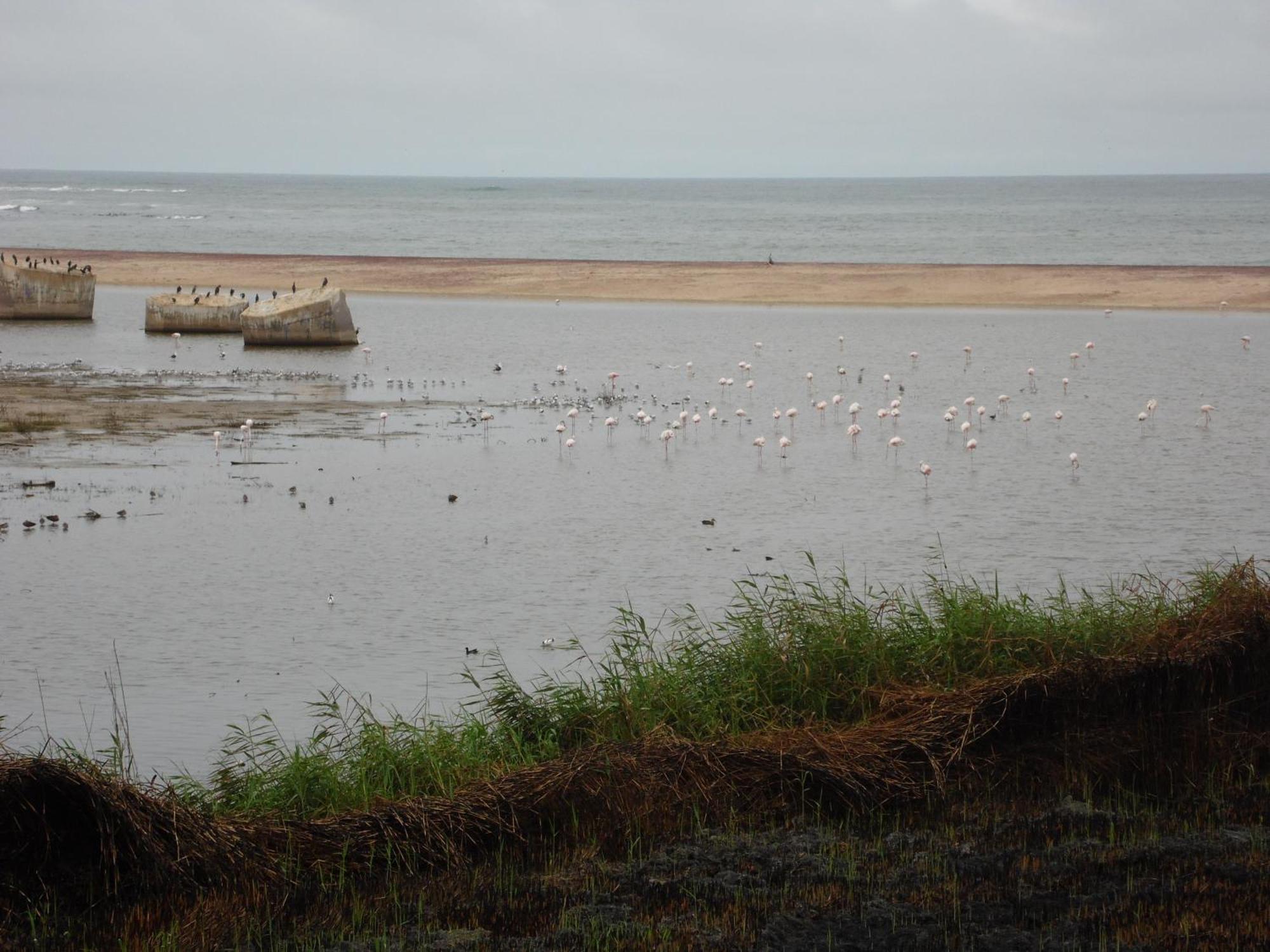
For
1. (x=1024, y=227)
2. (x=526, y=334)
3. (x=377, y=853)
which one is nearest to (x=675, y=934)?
(x=377, y=853)

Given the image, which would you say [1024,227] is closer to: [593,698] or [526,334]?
[526,334]

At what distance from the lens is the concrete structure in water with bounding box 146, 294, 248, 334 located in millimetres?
33938

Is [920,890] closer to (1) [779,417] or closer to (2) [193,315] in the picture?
(1) [779,417]

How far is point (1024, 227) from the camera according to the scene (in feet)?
300

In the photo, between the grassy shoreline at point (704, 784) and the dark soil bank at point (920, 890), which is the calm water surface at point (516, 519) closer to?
the grassy shoreline at point (704, 784)

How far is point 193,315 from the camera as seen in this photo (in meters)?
34.0

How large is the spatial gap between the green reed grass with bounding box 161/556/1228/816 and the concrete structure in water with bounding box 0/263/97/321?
29.6m

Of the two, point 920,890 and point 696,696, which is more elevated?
point 696,696

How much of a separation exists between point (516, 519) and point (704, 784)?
332 inches

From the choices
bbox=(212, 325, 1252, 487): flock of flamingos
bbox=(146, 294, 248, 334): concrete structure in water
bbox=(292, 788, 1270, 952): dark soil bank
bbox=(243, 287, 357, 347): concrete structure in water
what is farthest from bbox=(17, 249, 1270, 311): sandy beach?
bbox=(292, 788, 1270, 952): dark soil bank

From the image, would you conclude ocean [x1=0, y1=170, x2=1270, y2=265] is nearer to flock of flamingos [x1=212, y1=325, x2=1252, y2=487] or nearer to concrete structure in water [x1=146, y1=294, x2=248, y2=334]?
concrete structure in water [x1=146, y1=294, x2=248, y2=334]

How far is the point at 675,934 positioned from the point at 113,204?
5792 inches

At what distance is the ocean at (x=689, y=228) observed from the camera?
70.4 metres

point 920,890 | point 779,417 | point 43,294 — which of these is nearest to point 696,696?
point 920,890
